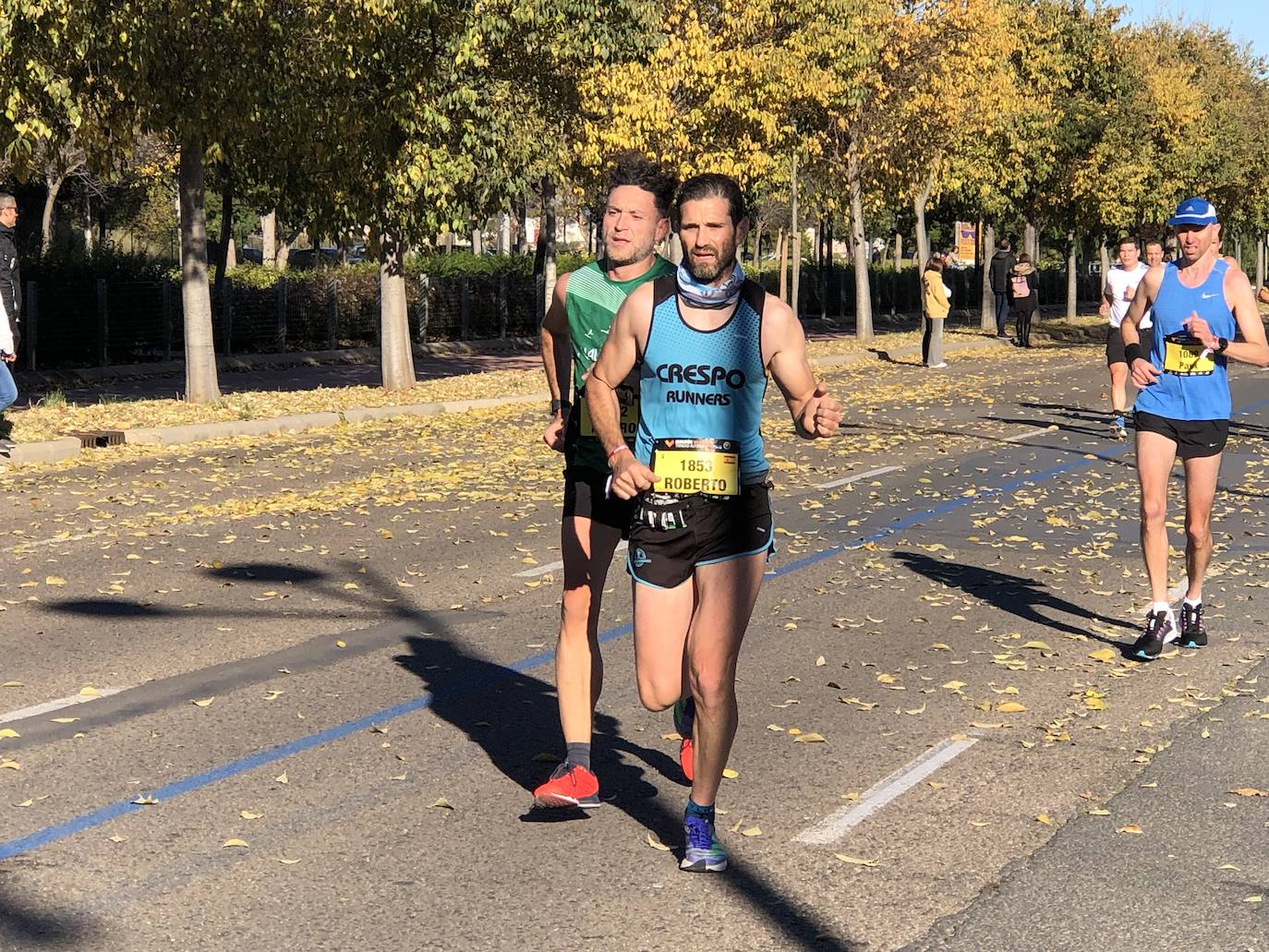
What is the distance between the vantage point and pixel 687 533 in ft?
16.8

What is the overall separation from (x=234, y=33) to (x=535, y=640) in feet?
42.3

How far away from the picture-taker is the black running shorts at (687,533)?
201 inches

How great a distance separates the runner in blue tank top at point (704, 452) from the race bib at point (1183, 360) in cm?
368

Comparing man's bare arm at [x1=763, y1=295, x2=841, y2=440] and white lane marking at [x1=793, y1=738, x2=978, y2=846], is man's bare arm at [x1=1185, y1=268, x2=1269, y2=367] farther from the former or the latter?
man's bare arm at [x1=763, y1=295, x2=841, y2=440]

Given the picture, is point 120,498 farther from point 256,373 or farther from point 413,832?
point 256,373

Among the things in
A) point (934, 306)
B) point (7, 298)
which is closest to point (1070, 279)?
point (934, 306)

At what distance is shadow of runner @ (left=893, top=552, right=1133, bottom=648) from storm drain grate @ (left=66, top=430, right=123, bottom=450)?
9338 millimetres

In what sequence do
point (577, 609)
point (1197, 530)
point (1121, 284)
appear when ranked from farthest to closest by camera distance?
1. point (1121, 284)
2. point (1197, 530)
3. point (577, 609)

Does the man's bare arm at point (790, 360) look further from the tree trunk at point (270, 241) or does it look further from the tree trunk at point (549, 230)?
the tree trunk at point (270, 241)

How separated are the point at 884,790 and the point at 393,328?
18.7 metres

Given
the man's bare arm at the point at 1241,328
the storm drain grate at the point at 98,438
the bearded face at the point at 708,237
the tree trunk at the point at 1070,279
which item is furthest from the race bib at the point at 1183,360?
the tree trunk at the point at 1070,279

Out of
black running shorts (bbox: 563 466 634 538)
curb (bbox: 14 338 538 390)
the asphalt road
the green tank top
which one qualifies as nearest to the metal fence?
curb (bbox: 14 338 538 390)

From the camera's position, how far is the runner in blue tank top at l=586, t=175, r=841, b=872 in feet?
16.7

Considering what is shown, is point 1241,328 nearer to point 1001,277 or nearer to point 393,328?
point 393,328
